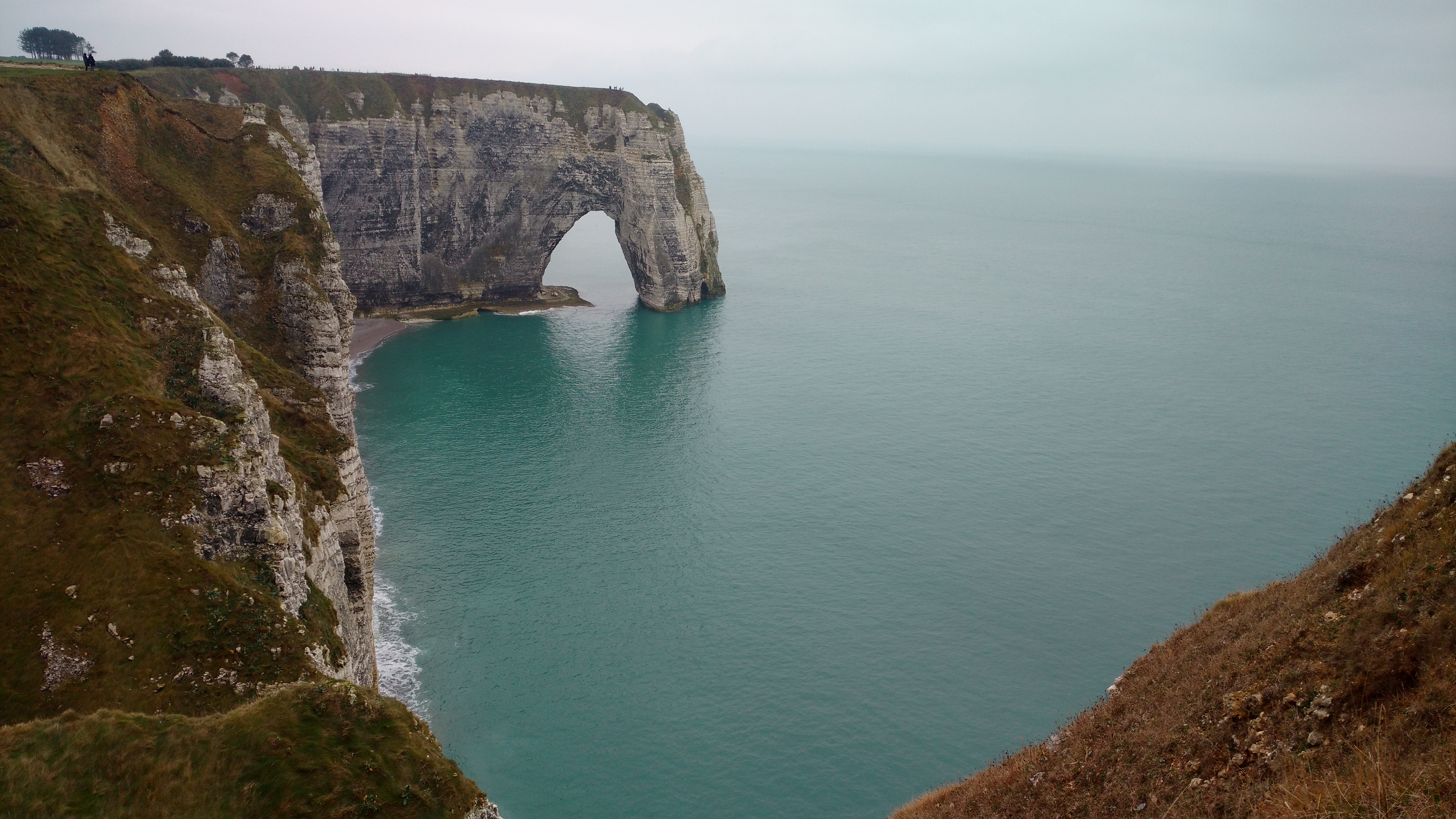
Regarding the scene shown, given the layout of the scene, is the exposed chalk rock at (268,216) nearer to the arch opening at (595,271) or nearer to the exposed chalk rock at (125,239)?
the exposed chalk rock at (125,239)

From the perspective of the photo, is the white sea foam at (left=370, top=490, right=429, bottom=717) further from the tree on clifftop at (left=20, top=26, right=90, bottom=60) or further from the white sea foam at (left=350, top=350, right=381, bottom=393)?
the tree on clifftop at (left=20, top=26, right=90, bottom=60)

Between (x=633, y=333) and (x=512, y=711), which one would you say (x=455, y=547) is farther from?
(x=633, y=333)

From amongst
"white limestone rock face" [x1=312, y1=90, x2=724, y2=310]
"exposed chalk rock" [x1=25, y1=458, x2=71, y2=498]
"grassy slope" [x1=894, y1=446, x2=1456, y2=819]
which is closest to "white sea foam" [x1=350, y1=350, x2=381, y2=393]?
"white limestone rock face" [x1=312, y1=90, x2=724, y2=310]

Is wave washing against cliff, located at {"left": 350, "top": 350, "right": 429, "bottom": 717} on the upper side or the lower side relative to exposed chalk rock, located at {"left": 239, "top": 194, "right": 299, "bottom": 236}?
lower

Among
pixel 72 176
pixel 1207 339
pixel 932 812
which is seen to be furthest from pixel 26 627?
pixel 1207 339

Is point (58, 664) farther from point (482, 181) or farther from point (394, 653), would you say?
point (482, 181)

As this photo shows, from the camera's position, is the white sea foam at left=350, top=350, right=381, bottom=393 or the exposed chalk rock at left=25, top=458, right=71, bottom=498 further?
the white sea foam at left=350, top=350, right=381, bottom=393

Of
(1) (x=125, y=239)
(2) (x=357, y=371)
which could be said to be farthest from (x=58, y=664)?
(2) (x=357, y=371)
